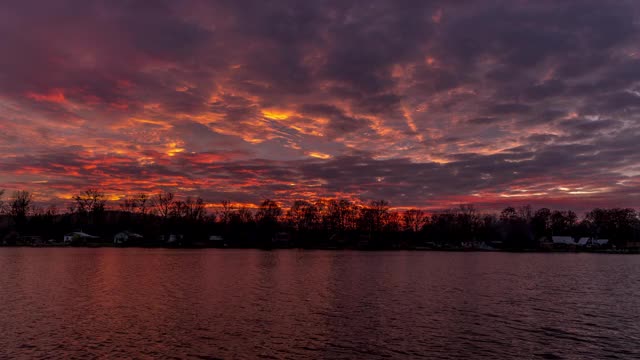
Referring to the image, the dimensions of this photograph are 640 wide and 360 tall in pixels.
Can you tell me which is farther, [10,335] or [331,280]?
[331,280]

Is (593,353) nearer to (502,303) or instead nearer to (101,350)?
(502,303)

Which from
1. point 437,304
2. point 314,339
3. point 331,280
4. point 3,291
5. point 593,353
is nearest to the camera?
point 593,353

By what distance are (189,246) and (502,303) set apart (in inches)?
6740

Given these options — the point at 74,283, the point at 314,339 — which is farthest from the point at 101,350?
the point at 74,283

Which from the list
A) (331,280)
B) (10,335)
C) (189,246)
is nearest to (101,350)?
(10,335)

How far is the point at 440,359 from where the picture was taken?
25703 millimetres

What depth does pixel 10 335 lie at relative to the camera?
29125 mm

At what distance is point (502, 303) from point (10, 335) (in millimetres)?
41406

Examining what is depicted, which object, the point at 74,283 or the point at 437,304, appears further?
the point at 74,283

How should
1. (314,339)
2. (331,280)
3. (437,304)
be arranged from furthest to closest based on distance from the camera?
1. (331,280)
2. (437,304)
3. (314,339)

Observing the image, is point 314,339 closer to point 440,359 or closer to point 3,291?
point 440,359

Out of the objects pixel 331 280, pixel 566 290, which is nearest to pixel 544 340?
pixel 566 290

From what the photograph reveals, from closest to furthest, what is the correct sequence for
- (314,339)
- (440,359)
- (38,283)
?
1. (440,359)
2. (314,339)
3. (38,283)

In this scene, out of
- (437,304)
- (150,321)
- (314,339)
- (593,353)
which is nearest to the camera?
(593,353)
